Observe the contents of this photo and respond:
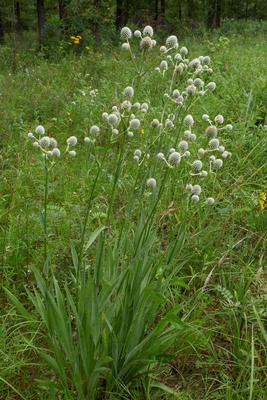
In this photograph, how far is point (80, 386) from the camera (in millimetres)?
1205

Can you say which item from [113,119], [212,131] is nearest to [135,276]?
[113,119]

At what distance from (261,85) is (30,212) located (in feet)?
12.1

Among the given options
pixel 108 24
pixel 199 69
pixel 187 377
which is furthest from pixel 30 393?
pixel 108 24

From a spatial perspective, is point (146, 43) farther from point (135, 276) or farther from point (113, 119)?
point (135, 276)

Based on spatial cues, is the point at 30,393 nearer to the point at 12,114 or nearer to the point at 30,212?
the point at 30,212

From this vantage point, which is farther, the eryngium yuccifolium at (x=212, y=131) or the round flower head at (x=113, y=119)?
the eryngium yuccifolium at (x=212, y=131)

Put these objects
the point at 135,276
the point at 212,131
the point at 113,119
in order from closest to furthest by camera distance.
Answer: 1. the point at 113,119
2. the point at 135,276
3. the point at 212,131

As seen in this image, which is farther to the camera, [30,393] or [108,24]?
[108,24]

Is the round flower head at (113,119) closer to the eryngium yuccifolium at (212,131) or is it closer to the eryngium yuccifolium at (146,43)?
the eryngium yuccifolium at (146,43)

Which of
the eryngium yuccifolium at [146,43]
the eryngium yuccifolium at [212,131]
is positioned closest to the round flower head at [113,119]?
the eryngium yuccifolium at [146,43]

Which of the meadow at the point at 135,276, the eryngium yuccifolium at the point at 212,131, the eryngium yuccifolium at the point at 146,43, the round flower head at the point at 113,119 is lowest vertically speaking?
the meadow at the point at 135,276

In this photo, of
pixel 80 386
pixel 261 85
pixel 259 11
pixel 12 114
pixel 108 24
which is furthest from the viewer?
pixel 259 11

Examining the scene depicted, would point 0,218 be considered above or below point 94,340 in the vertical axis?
below

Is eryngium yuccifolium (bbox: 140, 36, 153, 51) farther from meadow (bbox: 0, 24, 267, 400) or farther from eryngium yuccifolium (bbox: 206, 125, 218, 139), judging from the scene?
eryngium yuccifolium (bbox: 206, 125, 218, 139)
